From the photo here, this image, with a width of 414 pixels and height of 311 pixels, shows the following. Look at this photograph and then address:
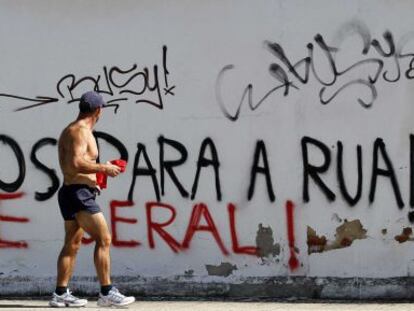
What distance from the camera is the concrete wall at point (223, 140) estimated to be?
31.8 feet

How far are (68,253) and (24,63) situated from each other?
1.94 meters

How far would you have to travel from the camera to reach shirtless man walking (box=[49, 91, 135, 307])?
9070mm

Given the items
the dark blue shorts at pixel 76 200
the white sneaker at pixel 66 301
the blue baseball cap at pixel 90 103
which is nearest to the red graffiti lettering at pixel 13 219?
the white sneaker at pixel 66 301

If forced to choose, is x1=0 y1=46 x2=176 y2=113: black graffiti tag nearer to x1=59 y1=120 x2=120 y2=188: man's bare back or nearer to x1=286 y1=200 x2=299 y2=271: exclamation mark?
x1=59 y1=120 x2=120 y2=188: man's bare back

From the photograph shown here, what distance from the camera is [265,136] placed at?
9914 millimetres

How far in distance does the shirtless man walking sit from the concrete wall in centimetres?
96

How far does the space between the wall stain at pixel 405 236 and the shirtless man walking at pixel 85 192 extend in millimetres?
2267

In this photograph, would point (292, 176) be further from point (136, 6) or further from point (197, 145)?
point (136, 6)

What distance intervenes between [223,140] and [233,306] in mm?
1446

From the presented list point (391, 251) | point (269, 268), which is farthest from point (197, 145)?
point (391, 251)

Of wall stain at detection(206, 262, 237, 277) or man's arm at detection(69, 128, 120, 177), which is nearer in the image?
man's arm at detection(69, 128, 120, 177)

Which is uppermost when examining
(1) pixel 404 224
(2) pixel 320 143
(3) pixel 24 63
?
(3) pixel 24 63

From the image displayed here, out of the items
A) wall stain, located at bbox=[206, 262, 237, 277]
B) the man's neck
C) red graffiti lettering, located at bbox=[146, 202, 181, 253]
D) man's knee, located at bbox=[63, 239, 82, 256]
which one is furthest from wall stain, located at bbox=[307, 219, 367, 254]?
the man's neck

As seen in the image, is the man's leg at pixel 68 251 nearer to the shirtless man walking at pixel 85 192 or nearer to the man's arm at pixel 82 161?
the shirtless man walking at pixel 85 192
